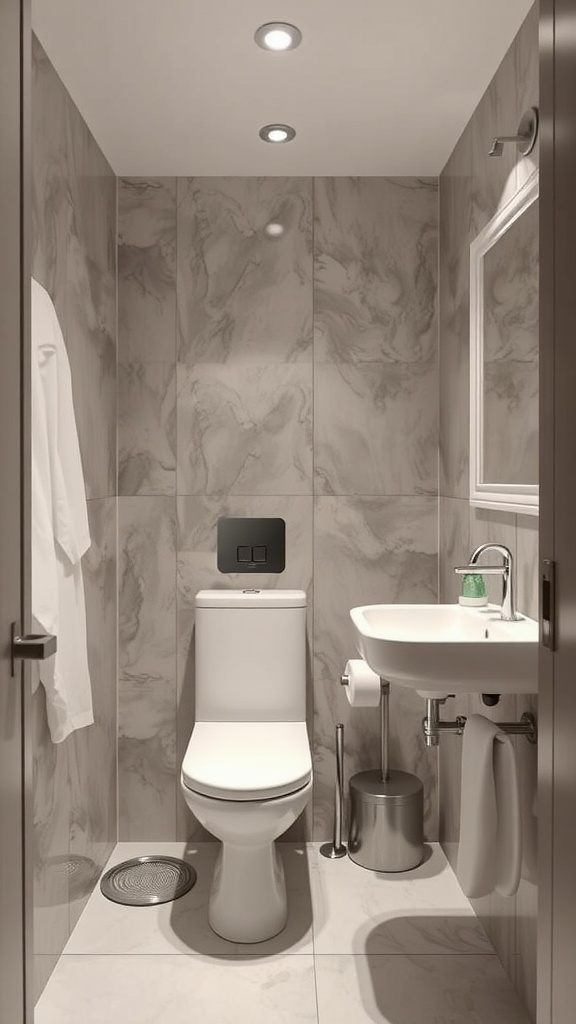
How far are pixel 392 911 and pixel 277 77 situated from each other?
2.34 m

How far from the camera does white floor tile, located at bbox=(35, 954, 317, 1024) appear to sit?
1.91 metres

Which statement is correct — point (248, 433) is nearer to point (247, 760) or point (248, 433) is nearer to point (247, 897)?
point (247, 760)

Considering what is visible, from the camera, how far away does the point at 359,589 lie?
286 centimetres

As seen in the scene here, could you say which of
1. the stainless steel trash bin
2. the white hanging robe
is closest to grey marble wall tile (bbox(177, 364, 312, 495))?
the white hanging robe

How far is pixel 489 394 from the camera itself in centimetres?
223

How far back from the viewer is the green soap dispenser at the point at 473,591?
7.22ft

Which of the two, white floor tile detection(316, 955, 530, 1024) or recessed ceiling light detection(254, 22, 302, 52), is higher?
recessed ceiling light detection(254, 22, 302, 52)

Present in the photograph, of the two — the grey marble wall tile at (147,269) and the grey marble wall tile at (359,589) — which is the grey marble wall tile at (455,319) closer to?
the grey marble wall tile at (359,589)

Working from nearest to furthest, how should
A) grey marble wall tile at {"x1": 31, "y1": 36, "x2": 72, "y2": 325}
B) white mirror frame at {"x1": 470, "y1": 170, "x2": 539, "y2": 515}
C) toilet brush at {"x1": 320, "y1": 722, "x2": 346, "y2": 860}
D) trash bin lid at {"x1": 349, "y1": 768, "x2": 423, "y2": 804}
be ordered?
grey marble wall tile at {"x1": 31, "y1": 36, "x2": 72, "y2": 325} < white mirror frame at {"x1": 470, "y1": 170, "x2": 539, "y2": 515} < trash bin lid at {"x1": 349, "y1": 768, "x2": 423, "y2": 804} < toilet brush at {"x1": 320, "y1": 722, "x2": 346, "y2": 860}

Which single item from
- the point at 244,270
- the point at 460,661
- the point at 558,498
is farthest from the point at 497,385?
the point at 558,498

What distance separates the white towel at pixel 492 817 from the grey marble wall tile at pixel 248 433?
127 cm

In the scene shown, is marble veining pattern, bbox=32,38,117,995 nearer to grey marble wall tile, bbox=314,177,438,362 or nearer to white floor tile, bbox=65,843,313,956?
white floor tile, bbox=65,843,313,956

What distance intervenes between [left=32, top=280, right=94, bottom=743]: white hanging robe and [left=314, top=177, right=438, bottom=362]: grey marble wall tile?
1.11 metres

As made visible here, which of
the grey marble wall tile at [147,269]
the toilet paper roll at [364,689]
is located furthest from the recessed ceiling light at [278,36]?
the toilet paper roll at [364,689]
